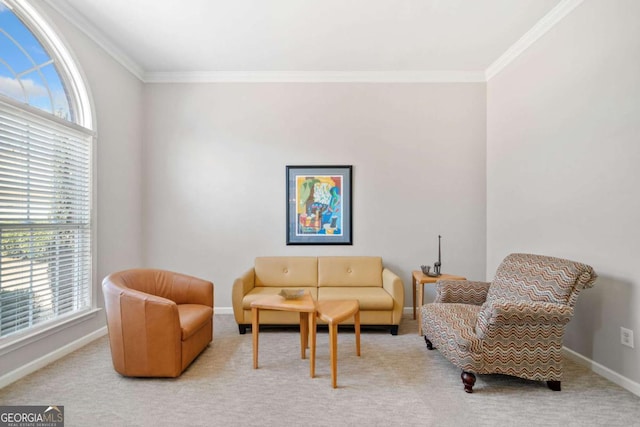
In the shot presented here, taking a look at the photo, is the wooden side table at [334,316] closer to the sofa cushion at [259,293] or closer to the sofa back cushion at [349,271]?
the sofa cushion at [259,293]

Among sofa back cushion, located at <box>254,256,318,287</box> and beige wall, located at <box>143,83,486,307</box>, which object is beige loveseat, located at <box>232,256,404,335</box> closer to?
sofa back cushion, located at <box>254,256,318,287</box>

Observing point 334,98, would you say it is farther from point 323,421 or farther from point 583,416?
point 583,416

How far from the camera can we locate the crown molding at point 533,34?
2.62 metres

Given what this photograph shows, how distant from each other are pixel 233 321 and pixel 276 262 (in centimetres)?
86

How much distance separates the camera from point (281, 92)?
3891mm

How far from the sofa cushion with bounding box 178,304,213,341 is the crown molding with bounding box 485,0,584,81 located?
4178mm

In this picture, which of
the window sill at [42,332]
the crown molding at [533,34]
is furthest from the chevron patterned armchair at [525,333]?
the window sill at [42,332]

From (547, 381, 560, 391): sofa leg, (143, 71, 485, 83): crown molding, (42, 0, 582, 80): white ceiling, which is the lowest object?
(547, 381, 560, 391): sofa leg

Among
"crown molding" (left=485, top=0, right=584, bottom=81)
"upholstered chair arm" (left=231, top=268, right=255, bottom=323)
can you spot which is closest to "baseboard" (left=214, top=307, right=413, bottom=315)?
"upholstered chair arm" (left=231, top=268, right=255, bottom=323)

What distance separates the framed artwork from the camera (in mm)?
3871

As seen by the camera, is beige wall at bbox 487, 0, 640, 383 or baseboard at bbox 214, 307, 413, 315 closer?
beige wall at bbox 487, 0, 640, 383

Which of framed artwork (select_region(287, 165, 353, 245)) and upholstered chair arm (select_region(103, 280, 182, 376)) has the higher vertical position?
framed artwork (select_region(287, 165, 353, 245))

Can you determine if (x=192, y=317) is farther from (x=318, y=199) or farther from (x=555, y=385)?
(x=555, y=385)

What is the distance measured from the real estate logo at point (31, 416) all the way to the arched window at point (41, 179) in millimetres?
566
